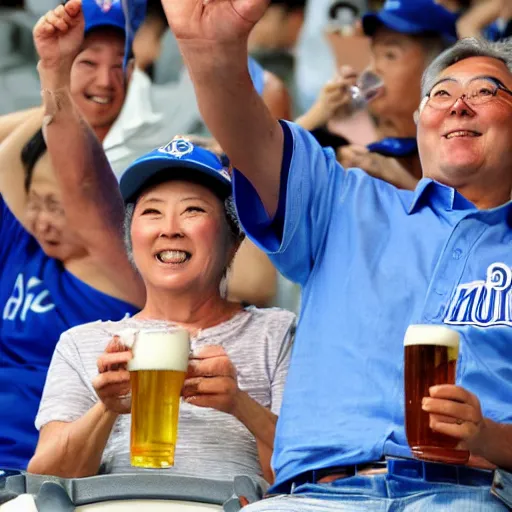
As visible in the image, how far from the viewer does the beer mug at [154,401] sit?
1.80 metres

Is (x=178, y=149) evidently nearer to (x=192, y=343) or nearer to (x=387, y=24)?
(x=192, y=343)

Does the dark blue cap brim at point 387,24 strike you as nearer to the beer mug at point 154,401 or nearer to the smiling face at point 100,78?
the smiling face at point 100,78

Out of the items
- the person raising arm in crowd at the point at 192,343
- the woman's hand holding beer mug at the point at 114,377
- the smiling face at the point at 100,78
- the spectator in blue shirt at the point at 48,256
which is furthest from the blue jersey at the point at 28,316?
the woman's hand holding beer mug at the point at 114,377

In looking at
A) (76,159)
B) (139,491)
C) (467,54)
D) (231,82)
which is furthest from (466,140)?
(76,159)

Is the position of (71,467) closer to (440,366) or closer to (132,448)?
(132,448)

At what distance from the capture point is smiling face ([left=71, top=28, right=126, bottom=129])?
2.79 meters

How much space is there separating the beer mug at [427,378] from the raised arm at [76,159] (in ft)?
3.68

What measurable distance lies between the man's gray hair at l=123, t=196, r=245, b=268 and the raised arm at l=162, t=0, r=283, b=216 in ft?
1.72

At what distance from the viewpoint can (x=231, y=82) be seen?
1757mm

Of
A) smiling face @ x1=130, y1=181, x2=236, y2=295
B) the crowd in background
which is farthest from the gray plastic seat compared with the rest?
smiling face @ x1=130, y1=181, x2=236, y2=295

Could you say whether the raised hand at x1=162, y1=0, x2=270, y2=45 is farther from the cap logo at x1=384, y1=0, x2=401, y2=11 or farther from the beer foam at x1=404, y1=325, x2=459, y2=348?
the cap logo at x1=384, y1=0, x2=401, y2=11

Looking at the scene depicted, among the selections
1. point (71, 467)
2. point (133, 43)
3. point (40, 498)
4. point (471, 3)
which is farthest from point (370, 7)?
point (40, 498)

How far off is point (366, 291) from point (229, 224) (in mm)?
609

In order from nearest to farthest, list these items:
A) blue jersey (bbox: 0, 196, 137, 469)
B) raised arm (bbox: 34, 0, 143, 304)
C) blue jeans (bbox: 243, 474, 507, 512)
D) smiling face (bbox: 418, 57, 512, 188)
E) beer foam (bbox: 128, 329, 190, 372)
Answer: blue jeans (bbox: 243, 474, 507, 512) < beer foam (bbox: 128, 329, 190, 372) < smiling face (bbox: 418, 57, 512, 188) < blue jersey (bbox: 0, 196, 137, 469) < raised arm (bbox: 34, 0, 143, 304)
